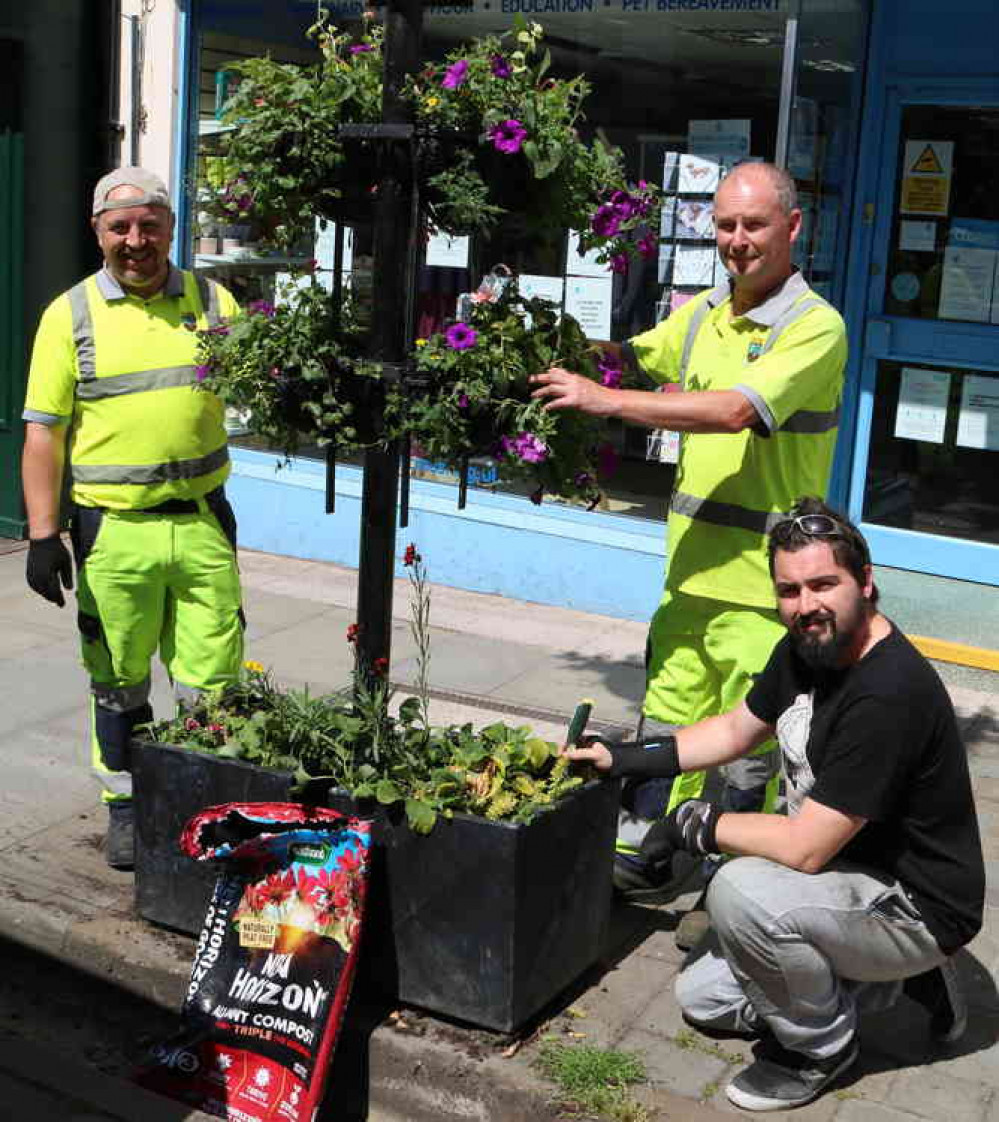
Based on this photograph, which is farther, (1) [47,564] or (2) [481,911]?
(1) [47,564]

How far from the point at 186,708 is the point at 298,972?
1010 millimetres

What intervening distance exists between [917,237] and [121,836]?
14.4ft

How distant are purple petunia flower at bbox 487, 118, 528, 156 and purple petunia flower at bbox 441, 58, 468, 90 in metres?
0.16

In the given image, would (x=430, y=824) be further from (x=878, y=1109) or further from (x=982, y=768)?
(x=982, y=768)

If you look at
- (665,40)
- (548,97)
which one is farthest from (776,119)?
(548,97)

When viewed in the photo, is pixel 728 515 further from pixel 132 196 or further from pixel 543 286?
pixel 543 286

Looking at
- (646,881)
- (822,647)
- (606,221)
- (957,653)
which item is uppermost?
(606,221)

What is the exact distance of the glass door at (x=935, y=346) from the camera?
24.1ft

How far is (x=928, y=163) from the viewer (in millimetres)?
7410

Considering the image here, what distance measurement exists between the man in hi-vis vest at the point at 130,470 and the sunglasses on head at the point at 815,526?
181 cm

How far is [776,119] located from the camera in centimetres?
745

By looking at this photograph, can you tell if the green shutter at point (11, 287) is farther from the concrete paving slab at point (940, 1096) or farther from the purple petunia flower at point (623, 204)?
the concrete paving slab at point (940, 1096)

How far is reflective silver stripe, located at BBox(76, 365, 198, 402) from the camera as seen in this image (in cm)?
492

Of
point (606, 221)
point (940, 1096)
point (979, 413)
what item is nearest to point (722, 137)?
point (979, 413)
